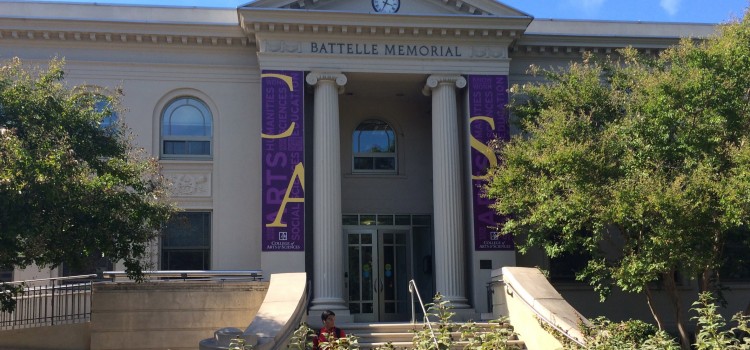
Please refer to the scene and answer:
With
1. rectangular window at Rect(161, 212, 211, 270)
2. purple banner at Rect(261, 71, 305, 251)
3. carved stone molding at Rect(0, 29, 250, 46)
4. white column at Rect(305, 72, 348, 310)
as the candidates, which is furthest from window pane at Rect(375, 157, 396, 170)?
rectangular window at Rect(161, 212, 211, 270)

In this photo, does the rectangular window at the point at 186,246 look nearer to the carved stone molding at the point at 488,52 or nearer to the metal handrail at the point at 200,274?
the metal handrail at the point at 200,274

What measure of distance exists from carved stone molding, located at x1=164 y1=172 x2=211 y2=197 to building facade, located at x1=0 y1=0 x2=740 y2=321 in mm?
31

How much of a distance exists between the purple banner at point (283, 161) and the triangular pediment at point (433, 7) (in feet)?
6.99

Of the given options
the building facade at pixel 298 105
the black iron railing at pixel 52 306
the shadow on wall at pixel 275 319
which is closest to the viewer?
the shadow on wall at pixel 275 319

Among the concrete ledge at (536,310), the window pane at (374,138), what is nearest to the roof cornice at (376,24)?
the window pane at (374,138)

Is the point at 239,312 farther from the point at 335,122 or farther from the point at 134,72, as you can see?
the point at 134,72

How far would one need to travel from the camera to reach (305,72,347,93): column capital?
2112 cm

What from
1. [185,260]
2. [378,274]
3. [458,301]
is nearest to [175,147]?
[185,260]

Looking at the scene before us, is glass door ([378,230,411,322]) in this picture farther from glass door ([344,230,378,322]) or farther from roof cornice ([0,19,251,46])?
roof cornice ([0,19,251,46])

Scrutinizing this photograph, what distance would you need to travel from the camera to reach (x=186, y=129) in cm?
2203

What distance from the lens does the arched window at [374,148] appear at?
23672 millimetres

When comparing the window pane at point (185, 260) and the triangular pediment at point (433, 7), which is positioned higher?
the triangular pediment at point (433, 7)

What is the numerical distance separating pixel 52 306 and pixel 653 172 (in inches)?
510

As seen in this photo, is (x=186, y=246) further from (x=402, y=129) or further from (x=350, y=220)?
(x=402, y=129)
